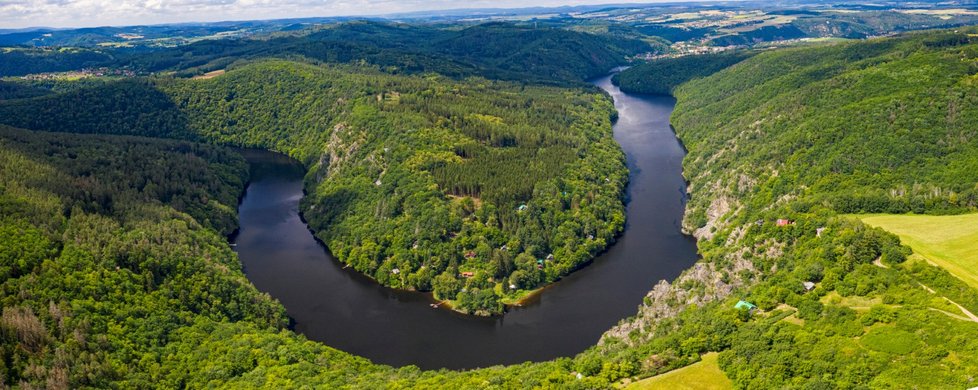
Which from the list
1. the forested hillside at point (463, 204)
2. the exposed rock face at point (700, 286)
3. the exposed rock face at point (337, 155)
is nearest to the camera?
the exposed rock face at point (700, 286)

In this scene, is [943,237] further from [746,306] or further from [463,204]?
[463,204]

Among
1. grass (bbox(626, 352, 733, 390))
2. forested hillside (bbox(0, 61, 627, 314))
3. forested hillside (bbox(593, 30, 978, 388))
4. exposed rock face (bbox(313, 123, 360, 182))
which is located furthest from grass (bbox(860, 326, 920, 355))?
exposed rock face (bbox(313, 123, 360, 182))

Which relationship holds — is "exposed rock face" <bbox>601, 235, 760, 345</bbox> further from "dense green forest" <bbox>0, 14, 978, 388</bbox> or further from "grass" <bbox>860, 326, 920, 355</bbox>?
"grass" <bbox>860, 326, 920, 355</bbox>

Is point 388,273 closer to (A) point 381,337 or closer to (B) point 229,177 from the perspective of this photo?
(A) point 381,337

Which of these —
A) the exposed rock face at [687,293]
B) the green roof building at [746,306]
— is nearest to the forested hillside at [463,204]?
the exposed rock face at [687,293]

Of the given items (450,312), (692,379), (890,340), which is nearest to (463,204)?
(450,312)

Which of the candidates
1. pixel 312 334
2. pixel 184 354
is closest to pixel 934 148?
pixel 312 334

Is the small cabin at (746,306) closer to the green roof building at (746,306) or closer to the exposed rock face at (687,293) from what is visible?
the green roof building at (746,306)

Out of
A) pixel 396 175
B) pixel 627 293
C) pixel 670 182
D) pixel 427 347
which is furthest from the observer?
pixel 670 182
